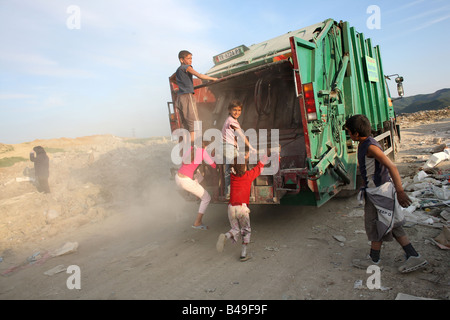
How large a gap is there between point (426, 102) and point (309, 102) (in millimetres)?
27289

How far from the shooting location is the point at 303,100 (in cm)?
327

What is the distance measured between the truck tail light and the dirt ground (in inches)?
57.9

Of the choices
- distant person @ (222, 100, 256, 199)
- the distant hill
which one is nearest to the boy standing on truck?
distant person @ (222, 100, 256, 199)

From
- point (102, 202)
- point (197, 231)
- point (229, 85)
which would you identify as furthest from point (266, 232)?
point (102, 202)

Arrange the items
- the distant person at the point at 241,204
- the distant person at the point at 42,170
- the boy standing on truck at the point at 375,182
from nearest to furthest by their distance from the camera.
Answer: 1. the boy standing on truck at the point at 375,182
2. the distant person at the point at 241,204
3. the distant person at the point at 42,170

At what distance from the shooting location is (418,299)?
2.13 meters

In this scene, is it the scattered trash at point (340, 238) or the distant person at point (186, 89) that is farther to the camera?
the distant person at point (186, 89)

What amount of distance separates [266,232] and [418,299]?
6.58ft

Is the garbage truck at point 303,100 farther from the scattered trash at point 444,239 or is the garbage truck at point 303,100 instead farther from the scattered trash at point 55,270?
the scattered trash at point 55,270

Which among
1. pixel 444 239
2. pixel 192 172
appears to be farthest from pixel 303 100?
pixel 444 239

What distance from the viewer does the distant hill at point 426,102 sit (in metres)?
23.1

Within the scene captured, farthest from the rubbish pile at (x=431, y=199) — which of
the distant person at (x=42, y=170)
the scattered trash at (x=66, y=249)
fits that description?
the distant person at (x=42, y=170)

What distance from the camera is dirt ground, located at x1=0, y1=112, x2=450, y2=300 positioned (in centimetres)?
255

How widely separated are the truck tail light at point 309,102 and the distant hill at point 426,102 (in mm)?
23608
